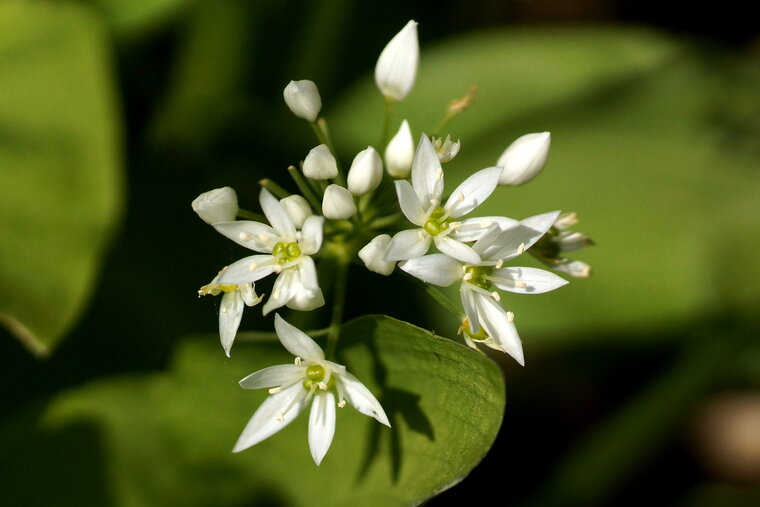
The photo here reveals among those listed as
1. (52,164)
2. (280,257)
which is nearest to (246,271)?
(280,257)

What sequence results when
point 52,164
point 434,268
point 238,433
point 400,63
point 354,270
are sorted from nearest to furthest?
point 434,268
point 400,63
point 238,433
point 52,164
point 354,270

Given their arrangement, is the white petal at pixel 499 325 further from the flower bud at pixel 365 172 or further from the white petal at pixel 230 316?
the white petal at pixel 230 316

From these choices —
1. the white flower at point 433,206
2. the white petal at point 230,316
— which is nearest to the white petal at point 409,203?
the white flower at point 433,206

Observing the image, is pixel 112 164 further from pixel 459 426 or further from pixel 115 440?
pixel 459 426

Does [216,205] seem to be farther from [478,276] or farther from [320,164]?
[478,276]

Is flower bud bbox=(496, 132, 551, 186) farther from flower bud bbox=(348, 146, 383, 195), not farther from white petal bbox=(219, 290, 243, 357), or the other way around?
white petal bbox=(219, 290, 243, 357)

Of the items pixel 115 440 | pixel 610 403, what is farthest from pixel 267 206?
pixel 610 403

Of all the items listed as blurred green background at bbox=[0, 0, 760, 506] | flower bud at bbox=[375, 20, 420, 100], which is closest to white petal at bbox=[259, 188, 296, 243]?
flower bud at bbox=[375, 20, 420, 100]
